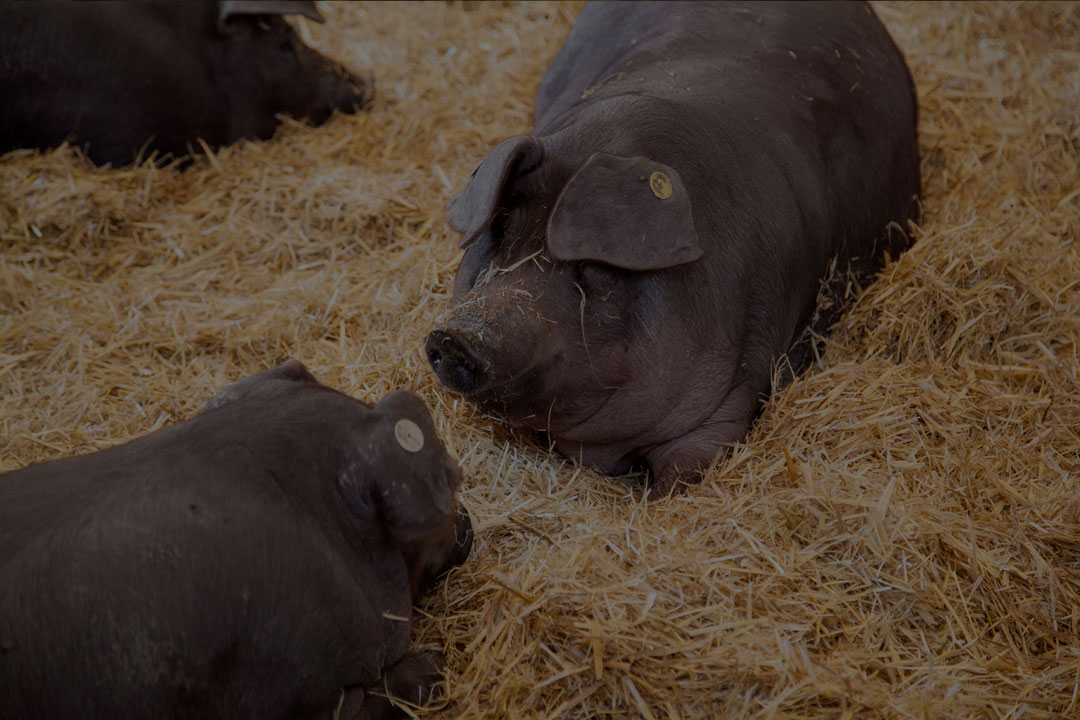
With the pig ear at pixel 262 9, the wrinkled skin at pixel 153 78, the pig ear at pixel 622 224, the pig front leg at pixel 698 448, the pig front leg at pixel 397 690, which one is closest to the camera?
the pig front leg at pixel 397 690

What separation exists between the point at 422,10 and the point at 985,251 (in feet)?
→ 12.6

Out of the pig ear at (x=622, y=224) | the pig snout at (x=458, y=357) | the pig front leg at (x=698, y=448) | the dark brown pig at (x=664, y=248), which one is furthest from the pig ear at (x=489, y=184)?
the pig front leg at (x=698, y=448)

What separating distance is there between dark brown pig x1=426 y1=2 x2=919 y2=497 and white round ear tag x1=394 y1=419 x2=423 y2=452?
1.35 feet

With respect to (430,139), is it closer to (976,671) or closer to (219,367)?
(219,367)

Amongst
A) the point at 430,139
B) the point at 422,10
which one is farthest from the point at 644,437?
the point at 422,10

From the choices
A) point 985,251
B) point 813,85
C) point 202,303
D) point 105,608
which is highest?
point 813,85

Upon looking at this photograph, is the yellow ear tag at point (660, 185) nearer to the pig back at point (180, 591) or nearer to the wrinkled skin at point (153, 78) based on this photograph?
the pig back at point (180, 591)

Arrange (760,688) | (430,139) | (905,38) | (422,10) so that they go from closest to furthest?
(760,688), (430,139), (905,38), (422,10)

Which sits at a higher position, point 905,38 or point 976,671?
point 905,38

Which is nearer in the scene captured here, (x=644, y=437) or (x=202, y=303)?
(x=644, y=437)

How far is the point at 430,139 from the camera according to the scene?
195 inches

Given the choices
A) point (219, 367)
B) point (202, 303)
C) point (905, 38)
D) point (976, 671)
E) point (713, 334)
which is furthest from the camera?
point (905, 38)

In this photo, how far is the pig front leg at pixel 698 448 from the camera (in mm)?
3066

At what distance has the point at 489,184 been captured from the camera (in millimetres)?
2879
